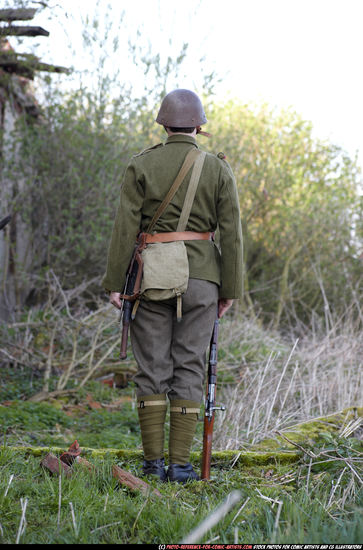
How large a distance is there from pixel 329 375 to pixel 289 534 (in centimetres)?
376

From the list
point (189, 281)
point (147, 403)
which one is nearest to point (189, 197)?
point (189, 281)

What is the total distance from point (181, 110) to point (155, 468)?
209 cm

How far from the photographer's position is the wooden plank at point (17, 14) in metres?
5.72

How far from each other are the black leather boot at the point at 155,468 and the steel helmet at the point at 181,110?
1.96m

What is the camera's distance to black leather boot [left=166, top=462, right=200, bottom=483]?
343 centimetres

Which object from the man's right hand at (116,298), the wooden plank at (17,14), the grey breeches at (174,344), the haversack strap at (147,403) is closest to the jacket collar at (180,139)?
the grey breeches at (174,344)

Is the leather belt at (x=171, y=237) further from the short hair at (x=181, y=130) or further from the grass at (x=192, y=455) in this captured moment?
the grass at (x=192, y=455)

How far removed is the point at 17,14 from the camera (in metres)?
5.82

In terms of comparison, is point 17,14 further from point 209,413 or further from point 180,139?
point 209,413

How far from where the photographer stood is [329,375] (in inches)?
228

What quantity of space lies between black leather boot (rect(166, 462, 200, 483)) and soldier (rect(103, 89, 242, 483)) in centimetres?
1

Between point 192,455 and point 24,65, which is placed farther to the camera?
point 24,65

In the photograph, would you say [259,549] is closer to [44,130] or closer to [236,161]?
[44,130]

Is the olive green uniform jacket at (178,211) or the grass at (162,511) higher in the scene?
the olive green uniform jacket at (178,211)
